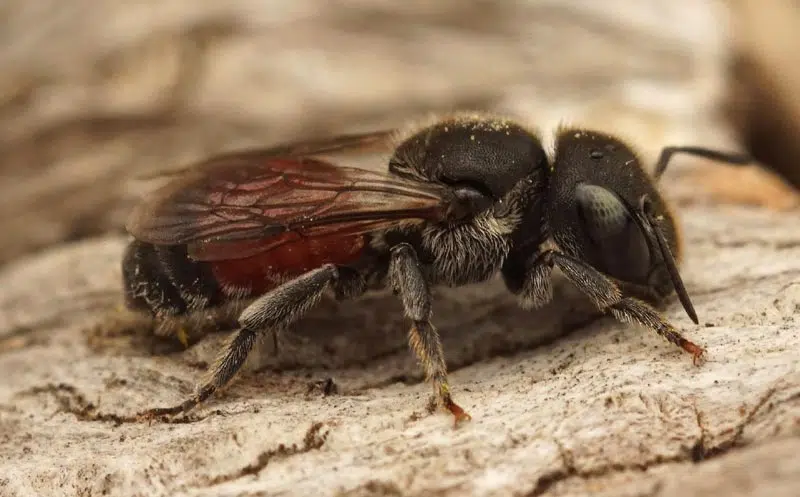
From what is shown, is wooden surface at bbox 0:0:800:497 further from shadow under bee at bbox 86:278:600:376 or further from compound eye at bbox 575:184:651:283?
compound eye at bbox 575:184:651:283

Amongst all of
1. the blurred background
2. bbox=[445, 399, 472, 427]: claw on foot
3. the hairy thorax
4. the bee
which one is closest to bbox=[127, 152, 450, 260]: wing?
the bee

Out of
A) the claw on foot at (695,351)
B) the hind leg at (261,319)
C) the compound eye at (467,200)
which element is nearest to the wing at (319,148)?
the compound eye at (467,200)

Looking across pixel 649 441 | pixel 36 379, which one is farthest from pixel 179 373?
pixel 649 441

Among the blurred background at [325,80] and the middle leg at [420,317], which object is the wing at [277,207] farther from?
the blurred background at [325,80]

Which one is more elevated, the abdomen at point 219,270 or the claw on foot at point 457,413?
the abdomen at point 219,270

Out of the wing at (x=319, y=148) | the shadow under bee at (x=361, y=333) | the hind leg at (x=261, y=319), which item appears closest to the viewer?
the hind leg at (x=261, y=319)

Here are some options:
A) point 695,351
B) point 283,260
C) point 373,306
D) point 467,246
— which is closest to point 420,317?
point 467,246

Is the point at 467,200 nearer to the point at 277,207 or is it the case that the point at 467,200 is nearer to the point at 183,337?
the point at 277,207

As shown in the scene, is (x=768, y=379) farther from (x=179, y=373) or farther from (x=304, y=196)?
(x=179, y=373)
